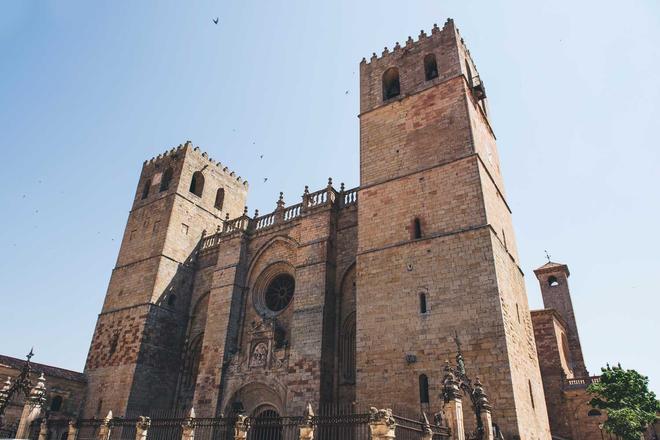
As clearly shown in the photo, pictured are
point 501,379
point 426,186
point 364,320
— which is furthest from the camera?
point 426,186

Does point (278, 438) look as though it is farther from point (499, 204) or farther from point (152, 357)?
point (499, 204)

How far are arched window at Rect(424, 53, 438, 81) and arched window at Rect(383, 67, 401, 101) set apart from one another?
1.10 metres

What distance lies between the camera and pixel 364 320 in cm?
1227

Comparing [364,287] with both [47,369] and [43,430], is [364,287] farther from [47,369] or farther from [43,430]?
[47,369]

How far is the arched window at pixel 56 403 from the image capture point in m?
16.6

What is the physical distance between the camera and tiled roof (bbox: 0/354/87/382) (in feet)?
52.9

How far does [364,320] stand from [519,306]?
4281 mm

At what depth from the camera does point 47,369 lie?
1708cm

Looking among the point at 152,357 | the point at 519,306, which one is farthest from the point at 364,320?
the point at 152,357

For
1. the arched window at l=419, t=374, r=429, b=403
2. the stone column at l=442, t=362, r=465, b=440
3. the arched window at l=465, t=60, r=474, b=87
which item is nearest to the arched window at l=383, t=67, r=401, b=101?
the arched window at l=465, t=60, r=474, b=87

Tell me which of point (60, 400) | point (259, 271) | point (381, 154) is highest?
point (381, 154)

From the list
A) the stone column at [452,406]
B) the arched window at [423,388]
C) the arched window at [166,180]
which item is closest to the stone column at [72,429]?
the arched window at [423,388]

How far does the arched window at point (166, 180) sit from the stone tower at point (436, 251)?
10.6m

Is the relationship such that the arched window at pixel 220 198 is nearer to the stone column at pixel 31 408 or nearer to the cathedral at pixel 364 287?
the cathedral at pixel 364 287
